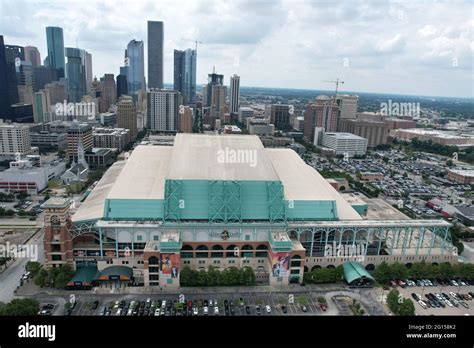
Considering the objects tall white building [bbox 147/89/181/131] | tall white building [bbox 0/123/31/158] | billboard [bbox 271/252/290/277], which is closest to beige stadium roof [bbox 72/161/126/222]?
billboard [bbox 271/252/290/277]

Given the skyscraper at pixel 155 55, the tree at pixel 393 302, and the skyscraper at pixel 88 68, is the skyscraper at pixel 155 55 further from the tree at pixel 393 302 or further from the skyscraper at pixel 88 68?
the tree at pixel 393 302

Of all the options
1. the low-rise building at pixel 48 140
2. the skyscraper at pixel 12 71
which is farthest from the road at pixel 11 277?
the skyscraper at pixel 12 71

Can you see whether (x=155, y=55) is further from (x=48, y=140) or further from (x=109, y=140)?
(x=109, y=140)

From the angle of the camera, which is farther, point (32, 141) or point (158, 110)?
point (158, 110)

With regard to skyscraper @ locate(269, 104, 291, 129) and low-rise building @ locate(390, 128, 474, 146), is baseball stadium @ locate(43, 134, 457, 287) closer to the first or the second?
low-rise building @ locate(390, 128, 474, 146)

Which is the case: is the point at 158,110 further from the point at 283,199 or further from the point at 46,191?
the point at 283,199
